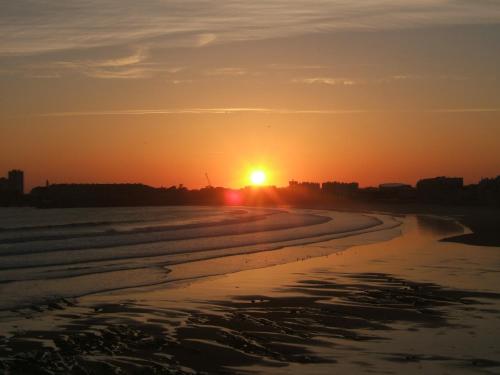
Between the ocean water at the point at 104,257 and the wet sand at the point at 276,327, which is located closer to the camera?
the wet sand at the point at 276,327

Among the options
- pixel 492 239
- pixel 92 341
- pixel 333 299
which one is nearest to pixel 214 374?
pixel 92 341

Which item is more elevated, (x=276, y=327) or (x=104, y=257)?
(x=276, y=327)

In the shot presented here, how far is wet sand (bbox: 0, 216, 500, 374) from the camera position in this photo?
33.3 feet

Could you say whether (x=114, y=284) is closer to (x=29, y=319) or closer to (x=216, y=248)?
(x=29, y=319)

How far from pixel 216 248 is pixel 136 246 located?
4372 mm

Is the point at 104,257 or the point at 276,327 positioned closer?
the point at 276,327

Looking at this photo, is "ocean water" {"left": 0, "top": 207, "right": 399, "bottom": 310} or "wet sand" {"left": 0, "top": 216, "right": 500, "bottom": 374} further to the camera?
"ocean water" {"left": 0, "top": 207, "right": 399, "bottom": 310}

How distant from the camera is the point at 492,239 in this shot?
35844 millimetres

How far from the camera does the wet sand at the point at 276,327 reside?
33.3ft

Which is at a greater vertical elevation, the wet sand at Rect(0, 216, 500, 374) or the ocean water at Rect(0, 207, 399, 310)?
the wet sand at Rect(0, 216, 500, 374)

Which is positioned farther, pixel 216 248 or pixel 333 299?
pixel 216 248

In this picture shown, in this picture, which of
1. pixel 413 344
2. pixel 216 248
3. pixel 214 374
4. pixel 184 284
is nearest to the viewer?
pixel 214 374

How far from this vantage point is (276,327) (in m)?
13.0

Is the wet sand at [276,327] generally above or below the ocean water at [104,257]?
above
